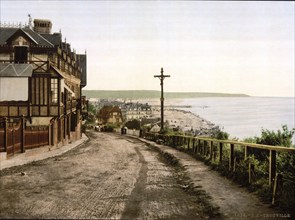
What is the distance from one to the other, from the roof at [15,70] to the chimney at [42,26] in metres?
15.0

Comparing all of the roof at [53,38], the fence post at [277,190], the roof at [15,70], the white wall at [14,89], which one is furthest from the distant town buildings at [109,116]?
the fence post at [277,190]

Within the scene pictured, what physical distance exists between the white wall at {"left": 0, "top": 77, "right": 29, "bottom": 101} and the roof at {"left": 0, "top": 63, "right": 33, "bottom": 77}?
0.28 m

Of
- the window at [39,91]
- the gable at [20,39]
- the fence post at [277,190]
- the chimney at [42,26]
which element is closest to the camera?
the fence post at [277,190]

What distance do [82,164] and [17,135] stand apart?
4.12 metres

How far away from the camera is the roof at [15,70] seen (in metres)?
21.6

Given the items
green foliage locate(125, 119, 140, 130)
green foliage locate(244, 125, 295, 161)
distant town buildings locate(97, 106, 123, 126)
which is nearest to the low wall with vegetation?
green foliage locate(244, 125, 295, 161)

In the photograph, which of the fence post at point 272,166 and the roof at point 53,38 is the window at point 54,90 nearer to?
the roof at point 53,38

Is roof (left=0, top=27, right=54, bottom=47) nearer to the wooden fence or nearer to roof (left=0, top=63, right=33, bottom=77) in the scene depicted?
roof (left=0, top=63, right=33, bottom=77)

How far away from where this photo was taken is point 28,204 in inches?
320

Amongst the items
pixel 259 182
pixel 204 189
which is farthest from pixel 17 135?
pixel 259 182

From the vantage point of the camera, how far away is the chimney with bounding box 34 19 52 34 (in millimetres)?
35656

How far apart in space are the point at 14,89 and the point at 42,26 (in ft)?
54.1

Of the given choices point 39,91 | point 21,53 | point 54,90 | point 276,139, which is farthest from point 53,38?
point 276,139

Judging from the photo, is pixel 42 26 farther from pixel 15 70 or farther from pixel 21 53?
pixel 15 70
